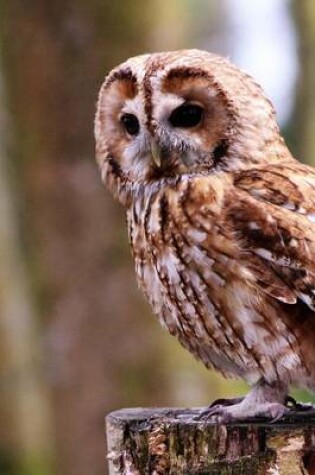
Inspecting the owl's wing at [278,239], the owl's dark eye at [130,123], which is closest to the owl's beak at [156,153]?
the owl's dark eye at [130,123]

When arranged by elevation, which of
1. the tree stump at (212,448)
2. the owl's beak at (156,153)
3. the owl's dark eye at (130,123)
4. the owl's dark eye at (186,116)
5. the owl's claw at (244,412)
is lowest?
the tree stump at (212,448)

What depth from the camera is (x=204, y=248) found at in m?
3.81

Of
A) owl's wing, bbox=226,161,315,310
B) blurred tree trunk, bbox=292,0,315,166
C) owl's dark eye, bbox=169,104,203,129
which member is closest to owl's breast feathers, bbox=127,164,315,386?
owl's wing, bbox=226,161,315,310

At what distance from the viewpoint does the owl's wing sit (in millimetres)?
3754

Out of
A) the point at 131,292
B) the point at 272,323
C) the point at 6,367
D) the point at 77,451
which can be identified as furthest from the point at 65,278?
the point at 6,367

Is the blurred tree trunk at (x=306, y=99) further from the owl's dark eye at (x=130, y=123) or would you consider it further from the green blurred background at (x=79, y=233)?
the owl's dark eye at (x=130, y=123)

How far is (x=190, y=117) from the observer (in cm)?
400

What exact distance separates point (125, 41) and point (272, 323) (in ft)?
9.36

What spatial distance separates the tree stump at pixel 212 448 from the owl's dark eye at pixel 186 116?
0.91 metres

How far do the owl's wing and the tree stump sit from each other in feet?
1.30

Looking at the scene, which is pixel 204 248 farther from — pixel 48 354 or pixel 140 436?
pixel 48 354

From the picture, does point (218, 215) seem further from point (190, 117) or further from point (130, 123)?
point (130, 123)

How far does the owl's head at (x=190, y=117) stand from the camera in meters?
3.96

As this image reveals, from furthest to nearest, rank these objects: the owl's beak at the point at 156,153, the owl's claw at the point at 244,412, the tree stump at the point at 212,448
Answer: the owl's beak at the point at 156,153
the owl's claw at the point at 244,412
the tree stump at the point at 212,448
